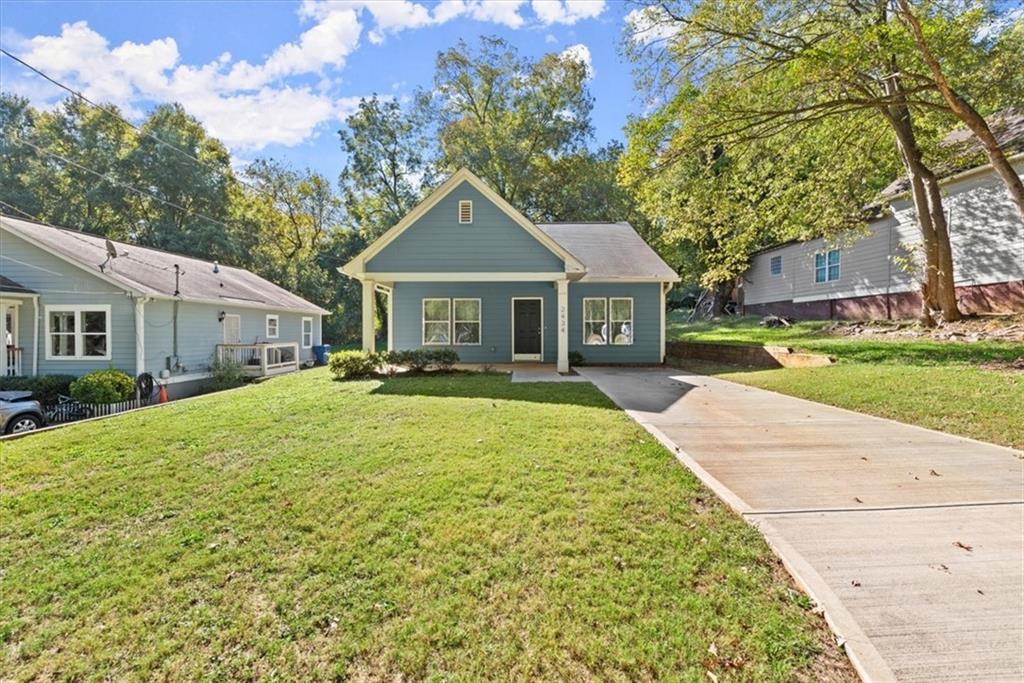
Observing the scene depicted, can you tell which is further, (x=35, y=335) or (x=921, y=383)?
(x=35, y=335)

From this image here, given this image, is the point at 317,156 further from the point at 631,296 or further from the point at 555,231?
the point at 631,296

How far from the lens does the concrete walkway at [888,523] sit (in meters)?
2.61

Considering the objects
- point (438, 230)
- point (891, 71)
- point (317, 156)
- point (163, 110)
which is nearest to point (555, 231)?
point (438, 230)

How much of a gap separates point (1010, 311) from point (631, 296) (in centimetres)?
1000

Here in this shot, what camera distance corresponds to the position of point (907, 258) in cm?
1591

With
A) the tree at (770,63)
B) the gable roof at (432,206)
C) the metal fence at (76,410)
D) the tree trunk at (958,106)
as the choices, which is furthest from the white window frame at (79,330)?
the tree trunk at (958,106)

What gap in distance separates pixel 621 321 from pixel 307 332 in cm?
1571

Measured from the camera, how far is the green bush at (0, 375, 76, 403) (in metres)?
11.8

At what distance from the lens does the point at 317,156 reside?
33562 millimetres

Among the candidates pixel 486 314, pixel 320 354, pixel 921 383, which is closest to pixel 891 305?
pixel 921 383

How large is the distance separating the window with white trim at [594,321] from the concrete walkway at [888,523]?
8.37 metres

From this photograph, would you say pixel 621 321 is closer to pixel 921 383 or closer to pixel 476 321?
pixel 476 321

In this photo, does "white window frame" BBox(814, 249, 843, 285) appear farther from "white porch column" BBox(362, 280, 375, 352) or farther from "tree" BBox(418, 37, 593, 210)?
"white porch column" BBox(362, 280, 375, 352)

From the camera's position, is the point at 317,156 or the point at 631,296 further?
the point at 317,156
